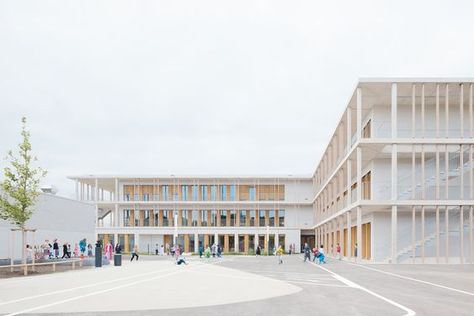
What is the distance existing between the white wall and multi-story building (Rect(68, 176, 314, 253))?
27857 mm

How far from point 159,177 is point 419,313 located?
66158mm

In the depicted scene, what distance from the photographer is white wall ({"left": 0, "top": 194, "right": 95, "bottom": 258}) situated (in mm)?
33838

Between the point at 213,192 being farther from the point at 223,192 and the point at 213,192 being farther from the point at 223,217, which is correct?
the point at 223,217

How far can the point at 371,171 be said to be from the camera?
44438 millimetres

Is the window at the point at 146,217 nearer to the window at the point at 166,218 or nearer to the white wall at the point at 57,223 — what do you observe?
the window at the point at 166,218

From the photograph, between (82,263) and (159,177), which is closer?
(82,263)

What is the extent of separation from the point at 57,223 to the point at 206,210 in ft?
124

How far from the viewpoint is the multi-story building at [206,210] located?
7706 cm

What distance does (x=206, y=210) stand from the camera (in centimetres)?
7838

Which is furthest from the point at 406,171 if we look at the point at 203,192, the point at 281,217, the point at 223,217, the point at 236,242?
the point at 203,192

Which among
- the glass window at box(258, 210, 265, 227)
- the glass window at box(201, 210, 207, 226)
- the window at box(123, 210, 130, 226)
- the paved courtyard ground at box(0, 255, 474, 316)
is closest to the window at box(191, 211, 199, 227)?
the glass window at box(201, 210, 207, 226)

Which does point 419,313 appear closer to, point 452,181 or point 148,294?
point 148,294

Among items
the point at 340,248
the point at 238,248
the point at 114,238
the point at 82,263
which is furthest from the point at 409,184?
the point at 114,238

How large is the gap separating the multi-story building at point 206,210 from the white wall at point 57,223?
27.9 m
